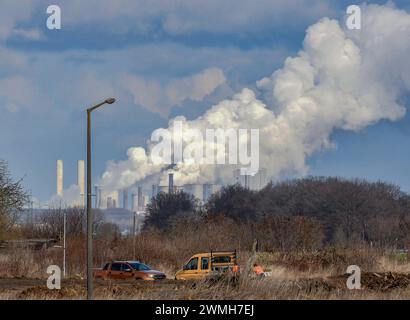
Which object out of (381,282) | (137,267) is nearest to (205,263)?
(137,267)

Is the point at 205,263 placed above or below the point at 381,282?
above

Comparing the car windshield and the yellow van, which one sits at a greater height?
the yellow van

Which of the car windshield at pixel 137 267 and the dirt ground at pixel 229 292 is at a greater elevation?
the dirt ground at pixel 229 292

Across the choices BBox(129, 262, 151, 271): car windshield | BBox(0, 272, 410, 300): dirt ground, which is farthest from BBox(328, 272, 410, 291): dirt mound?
BBox(129, 262, 151, 271): car windshield

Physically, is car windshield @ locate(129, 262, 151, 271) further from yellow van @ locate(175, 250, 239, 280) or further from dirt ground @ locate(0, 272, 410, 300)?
dirt ground @ locate(0, 272, 410, 300)

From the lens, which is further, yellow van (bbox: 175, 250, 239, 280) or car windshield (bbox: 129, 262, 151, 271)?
car windshield (bbox: 129, 262, 151, 271)

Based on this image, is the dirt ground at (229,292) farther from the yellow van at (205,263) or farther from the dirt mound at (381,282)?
the yellow van at (205,263)

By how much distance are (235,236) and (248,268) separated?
4430 centimetres

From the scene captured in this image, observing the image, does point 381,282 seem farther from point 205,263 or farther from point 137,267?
point 137,267

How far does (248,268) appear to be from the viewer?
31.4 meters

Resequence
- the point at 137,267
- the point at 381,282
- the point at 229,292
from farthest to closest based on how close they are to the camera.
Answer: the point at 137,267
the point at 381,282
the point at 229,292

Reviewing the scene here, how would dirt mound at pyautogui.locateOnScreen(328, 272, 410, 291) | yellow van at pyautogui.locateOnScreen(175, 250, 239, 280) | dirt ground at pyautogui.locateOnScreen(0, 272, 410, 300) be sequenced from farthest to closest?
yellow van at pyautogui.locateOnScreen(175, 250, 239, 280)
dirt mound at pyautogui.locateOnScreen(328, 272, 410, 291)
dirt ground at pyautogui.locateOnScreen(0, 272, 410, 300)

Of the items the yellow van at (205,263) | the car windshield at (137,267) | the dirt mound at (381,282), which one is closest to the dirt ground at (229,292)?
the dirt mound at (381,282)
